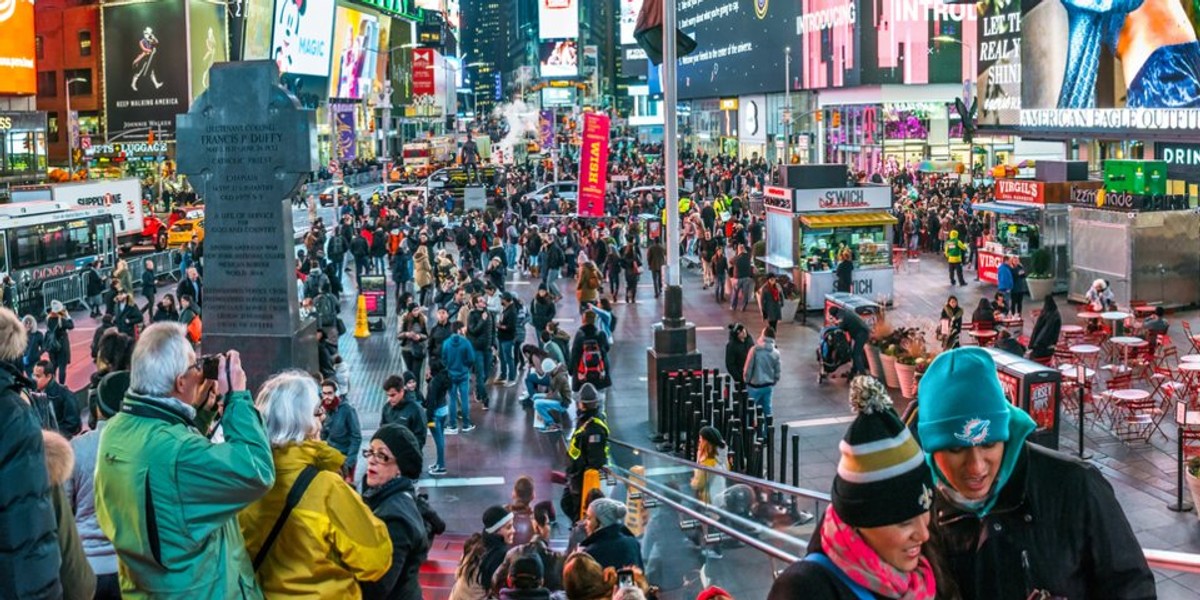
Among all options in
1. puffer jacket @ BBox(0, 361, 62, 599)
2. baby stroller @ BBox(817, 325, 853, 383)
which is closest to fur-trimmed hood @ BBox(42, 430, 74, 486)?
puffer jacket @ BBox(0, 361, 62, 599)

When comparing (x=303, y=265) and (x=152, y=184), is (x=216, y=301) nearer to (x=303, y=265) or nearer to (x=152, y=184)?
(x=303, y=265)

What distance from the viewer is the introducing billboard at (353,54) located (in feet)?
339

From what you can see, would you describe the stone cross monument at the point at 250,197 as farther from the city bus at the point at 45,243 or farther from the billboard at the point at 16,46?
the billboard at the point at 16,46

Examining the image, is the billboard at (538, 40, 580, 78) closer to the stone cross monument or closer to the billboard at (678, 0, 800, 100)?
the billboard at (678, 0, 800, 100)

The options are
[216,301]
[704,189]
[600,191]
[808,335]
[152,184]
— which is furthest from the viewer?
[152,184]

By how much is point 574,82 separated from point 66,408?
563ft

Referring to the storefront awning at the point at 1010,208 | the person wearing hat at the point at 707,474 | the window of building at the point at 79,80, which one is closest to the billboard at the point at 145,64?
the window of building at the point at 79,80

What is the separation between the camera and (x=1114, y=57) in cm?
3572

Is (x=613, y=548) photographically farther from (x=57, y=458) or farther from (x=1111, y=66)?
(x=1111, y=66)

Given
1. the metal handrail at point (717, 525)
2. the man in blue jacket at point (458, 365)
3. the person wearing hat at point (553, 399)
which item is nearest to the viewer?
the metal handrail at point (717, 525)

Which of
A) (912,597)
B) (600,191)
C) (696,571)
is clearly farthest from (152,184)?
(912,597)

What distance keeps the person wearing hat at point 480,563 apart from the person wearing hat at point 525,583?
2.52ft

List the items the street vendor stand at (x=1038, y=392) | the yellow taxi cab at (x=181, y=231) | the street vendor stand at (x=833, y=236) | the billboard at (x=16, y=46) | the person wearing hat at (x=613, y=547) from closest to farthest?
the person wearing hat at (x=613, y=547) < the street vendor stand at (x=1038, y=392) < the street vendor stand at (x=833, y=236) < the yellow taxi cab at (x=181, y=231) < the billboard at (x=16, y=46)

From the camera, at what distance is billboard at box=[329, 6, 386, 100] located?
339ft
